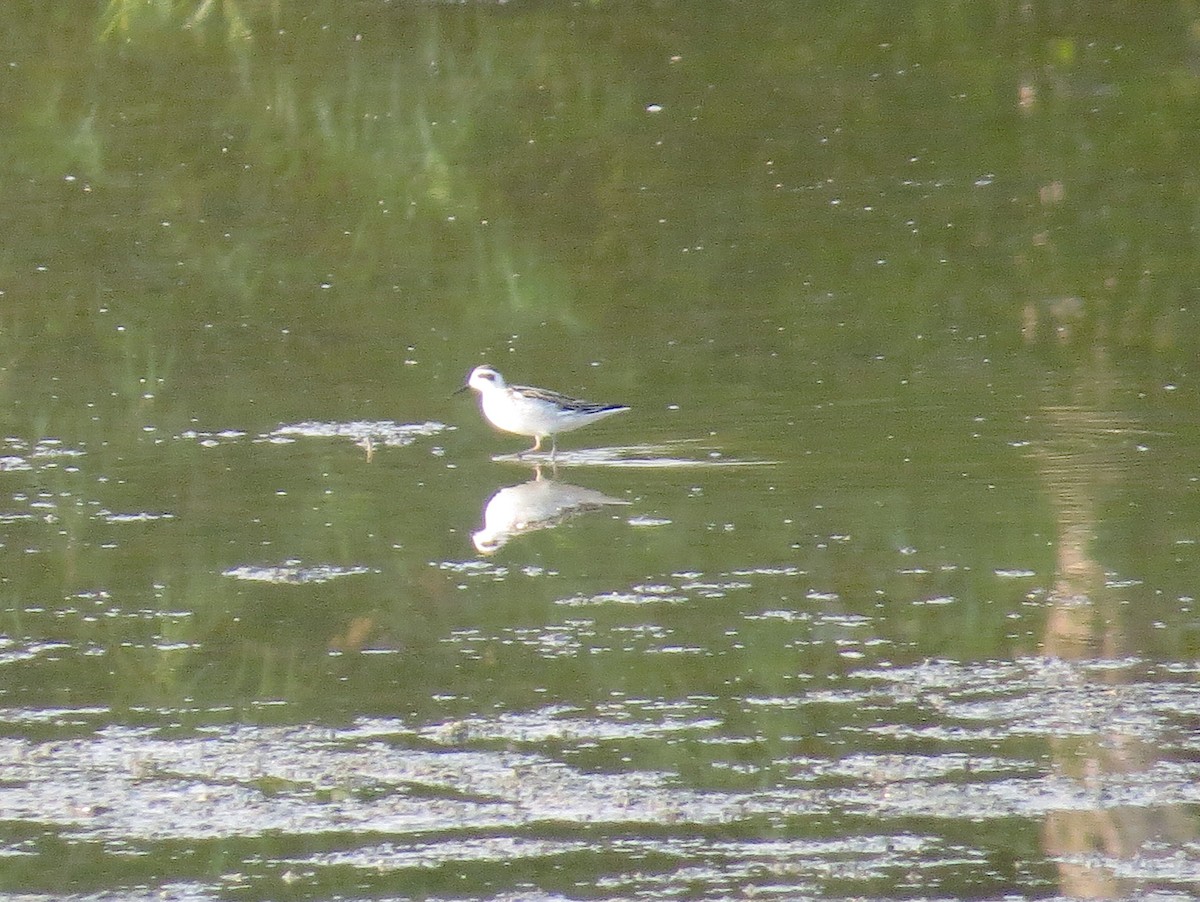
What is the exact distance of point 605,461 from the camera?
33.6 ft

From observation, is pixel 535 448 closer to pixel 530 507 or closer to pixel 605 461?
pixel 605 461

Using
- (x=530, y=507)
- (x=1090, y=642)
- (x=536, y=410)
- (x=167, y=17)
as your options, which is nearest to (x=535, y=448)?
(x=536, y=410)

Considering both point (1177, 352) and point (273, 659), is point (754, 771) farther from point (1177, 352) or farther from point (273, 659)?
point (1177, 352)

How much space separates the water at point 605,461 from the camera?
6055mm

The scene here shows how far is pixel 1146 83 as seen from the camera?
17.8 m

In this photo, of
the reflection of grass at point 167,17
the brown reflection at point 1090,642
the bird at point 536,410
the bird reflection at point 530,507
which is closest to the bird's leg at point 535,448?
the bird at point 536,410

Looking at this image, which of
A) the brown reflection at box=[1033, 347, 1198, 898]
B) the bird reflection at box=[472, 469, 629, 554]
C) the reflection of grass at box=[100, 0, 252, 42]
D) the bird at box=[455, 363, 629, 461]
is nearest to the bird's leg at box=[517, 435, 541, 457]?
the bird at box=[455, 363, 629, 461]

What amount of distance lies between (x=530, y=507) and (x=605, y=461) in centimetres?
89

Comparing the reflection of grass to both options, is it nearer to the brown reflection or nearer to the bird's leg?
the bird's leg

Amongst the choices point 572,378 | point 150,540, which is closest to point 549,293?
point 572,378

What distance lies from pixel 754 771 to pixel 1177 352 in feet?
19.7

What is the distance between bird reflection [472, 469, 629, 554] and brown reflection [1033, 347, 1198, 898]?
1897 millimetres

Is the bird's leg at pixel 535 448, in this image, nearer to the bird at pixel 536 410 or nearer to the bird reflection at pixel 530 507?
the bird at pixel 536 410

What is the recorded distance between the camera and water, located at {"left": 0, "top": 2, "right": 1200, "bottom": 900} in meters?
6.05
